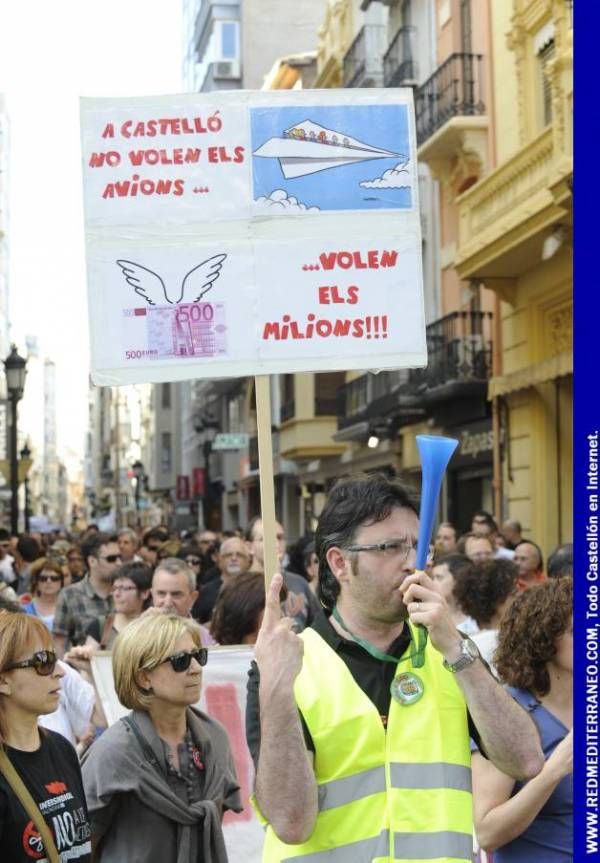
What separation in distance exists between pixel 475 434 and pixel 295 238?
19.9 m

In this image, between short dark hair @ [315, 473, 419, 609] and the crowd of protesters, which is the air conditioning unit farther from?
short dark hair @ [315, 473, 419, 609]

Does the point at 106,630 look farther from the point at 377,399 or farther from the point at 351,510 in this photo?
the point at 377,399

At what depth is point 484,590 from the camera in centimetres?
732

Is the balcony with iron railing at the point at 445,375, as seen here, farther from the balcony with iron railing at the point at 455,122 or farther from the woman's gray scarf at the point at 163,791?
the woman's gray scarf at the point at 163,791

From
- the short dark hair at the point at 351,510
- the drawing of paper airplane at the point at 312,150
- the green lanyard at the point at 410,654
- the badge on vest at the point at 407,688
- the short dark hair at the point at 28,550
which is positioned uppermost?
the drawing of paper airplane at the point at 312,150

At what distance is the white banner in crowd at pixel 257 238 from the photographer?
13.9 ft

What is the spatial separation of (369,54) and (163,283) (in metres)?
29.4

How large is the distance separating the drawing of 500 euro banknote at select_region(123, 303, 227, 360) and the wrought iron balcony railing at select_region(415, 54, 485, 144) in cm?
2043

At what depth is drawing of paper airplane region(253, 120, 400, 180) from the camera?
13.9ft

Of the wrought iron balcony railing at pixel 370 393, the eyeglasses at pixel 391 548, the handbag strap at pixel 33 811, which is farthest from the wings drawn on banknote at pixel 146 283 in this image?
the wrought iron balcony railing at pixel 370 393

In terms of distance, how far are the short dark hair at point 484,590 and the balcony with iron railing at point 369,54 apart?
25661 mm

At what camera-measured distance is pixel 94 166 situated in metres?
4.28

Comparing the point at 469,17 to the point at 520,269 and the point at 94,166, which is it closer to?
the point at 520,269

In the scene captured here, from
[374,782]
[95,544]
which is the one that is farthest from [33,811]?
[95,544]
